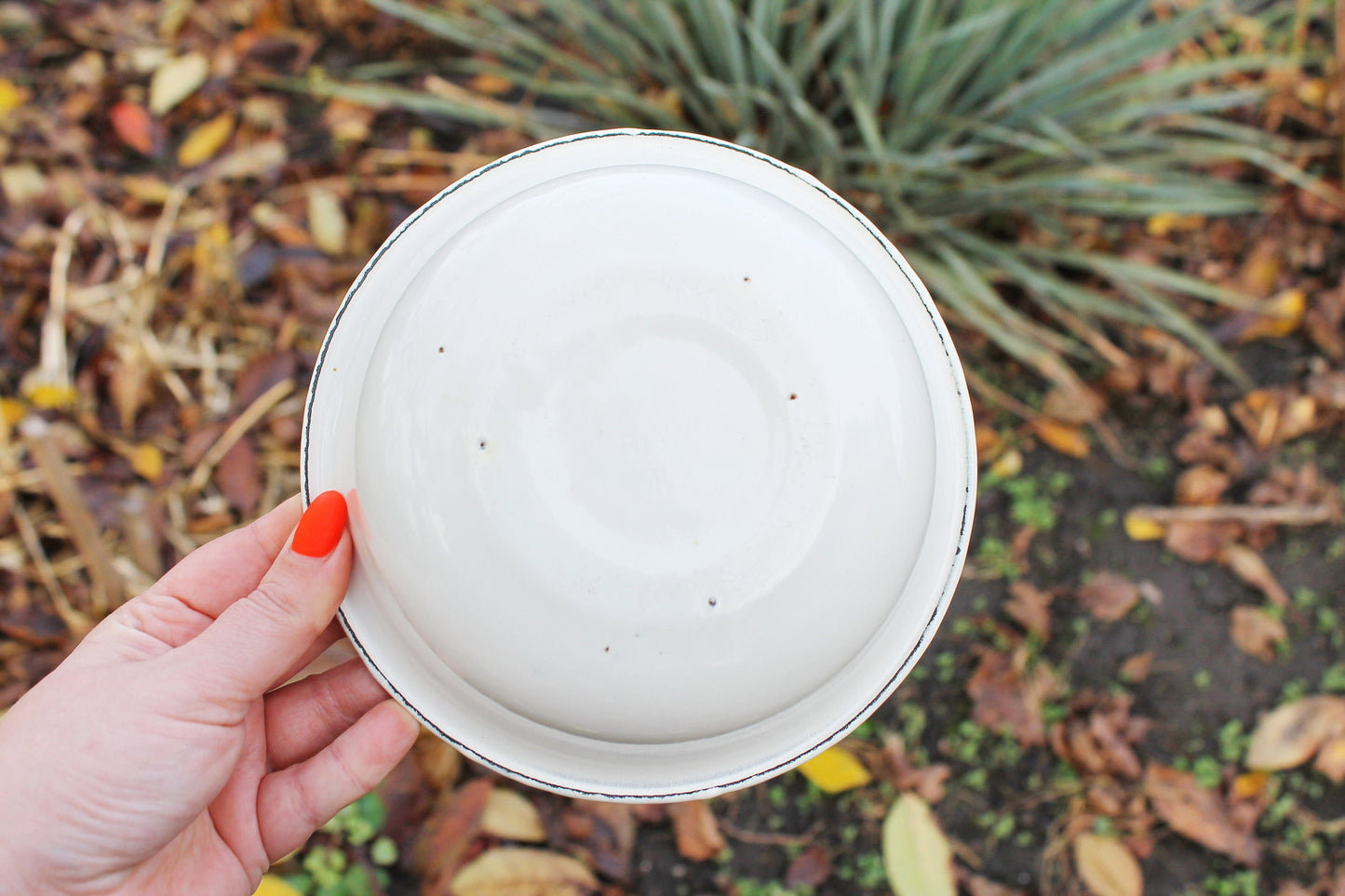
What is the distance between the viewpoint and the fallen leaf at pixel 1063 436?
161 centimetres

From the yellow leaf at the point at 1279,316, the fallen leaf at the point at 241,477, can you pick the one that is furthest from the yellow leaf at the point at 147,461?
the yellow leaf at the point at 1279,316

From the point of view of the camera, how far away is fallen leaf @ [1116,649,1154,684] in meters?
1.50

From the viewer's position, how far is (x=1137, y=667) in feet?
4.95

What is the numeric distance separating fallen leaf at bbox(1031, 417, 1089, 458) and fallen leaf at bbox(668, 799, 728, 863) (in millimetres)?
904

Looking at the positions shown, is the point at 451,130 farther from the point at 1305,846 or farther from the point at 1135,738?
the point at 1305,846

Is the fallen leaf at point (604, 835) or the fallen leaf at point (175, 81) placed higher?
the fallen leaf at point (175, 81)

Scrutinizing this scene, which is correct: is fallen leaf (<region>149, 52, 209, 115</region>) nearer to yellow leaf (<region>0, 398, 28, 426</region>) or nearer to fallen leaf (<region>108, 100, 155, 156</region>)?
fallen leaf (<region>108, 100, 155, 156</region>)

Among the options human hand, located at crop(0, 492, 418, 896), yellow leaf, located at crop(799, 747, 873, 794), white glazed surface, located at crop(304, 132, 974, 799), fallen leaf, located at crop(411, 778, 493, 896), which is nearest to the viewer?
white glazed surface, located at crop(304, 132, 974, 799)

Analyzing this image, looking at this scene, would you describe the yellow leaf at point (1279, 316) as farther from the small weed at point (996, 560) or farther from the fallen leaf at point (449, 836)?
the fallen leaf at point (449, 836)

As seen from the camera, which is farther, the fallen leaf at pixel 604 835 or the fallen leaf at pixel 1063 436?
the fallen leaf at pixel 1063 436

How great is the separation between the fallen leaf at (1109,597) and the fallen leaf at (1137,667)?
0.24ft

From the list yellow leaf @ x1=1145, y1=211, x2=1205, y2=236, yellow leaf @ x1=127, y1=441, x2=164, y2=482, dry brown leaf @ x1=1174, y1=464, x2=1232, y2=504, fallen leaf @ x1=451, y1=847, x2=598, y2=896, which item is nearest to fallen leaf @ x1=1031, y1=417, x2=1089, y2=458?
dry brown leaf @ x1=1174, y1=464, x2=1232, y2=504

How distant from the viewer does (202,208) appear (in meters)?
1.67

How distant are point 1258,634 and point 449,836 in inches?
55.9
